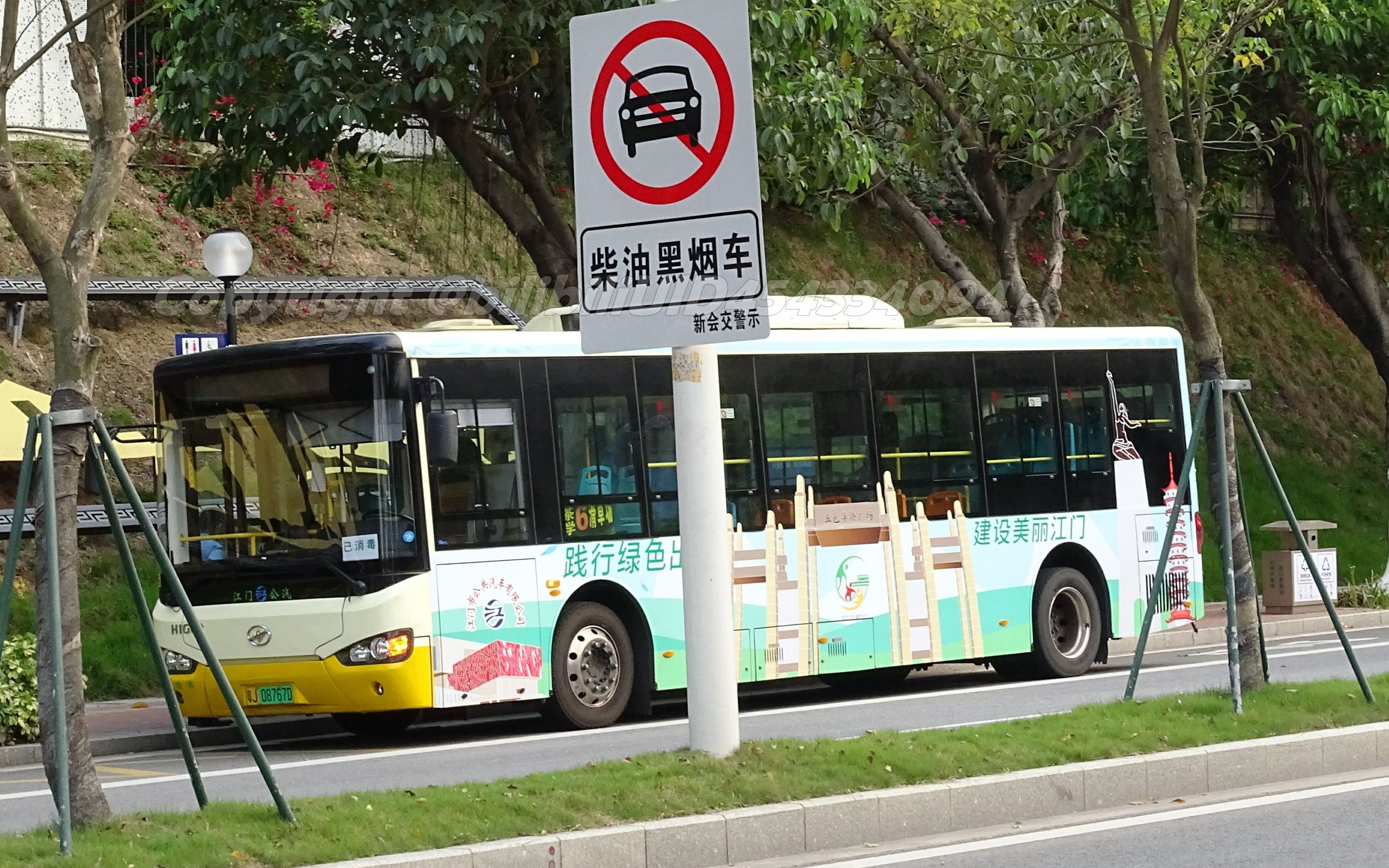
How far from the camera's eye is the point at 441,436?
12.9 metres

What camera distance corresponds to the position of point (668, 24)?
9.48 meters

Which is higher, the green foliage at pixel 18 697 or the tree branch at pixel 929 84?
the tree branch at pixel 929 84

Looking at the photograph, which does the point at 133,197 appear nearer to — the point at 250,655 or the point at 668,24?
the point at 250,655

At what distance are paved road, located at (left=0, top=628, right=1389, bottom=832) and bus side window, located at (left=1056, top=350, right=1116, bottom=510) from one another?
168cm

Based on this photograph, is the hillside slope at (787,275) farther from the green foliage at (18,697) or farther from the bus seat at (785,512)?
the green foliage at (18,697)

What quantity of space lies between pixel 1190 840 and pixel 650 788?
96.7 inches

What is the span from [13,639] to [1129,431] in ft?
32.7

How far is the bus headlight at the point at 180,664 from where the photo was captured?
44.3 feet

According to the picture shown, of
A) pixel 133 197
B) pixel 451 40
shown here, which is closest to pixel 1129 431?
pixel 451 40

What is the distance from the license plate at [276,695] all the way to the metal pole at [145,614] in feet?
15.4

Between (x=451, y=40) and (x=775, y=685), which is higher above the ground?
(x=451, y=40)

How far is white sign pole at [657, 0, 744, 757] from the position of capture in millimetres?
9430

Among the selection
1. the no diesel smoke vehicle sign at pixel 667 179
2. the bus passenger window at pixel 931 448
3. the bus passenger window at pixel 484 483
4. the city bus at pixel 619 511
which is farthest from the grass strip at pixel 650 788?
the bus passenger window at pixel 931 448

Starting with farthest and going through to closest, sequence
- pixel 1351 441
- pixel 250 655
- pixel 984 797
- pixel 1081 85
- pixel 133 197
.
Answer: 1. pixel 1351 441
2. pixel 133 197
3. pixel 1081 85
4. pixel 250 655
5. pixel 984 797
